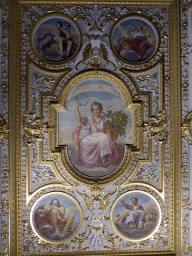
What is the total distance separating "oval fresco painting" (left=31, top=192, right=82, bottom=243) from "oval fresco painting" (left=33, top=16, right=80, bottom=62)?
462cm

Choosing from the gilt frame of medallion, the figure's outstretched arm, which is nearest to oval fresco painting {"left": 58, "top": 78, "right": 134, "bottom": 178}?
the figure's outstretched arm

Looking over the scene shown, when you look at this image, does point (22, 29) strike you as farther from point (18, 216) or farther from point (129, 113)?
point (18, 216)

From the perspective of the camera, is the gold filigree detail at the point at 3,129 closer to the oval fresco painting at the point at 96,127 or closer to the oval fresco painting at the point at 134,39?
the oval fresco painting at the point at 96,127

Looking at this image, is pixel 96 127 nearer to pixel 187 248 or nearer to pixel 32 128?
pixel 32 128

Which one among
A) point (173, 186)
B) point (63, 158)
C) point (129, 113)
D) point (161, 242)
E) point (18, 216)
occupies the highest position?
point (129, 113)

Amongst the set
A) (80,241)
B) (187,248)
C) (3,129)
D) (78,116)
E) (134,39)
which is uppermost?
(134,39)

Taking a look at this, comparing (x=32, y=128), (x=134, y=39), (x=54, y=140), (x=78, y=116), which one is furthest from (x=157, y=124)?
(x=32, y=128)

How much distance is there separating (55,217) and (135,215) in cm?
264

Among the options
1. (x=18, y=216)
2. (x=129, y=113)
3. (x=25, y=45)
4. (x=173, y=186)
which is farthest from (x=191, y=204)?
(x=25, y=45)

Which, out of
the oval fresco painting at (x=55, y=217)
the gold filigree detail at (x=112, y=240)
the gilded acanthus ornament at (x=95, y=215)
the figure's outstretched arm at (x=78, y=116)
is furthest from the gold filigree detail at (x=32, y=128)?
the gold filigree detail at (x=112, y=240)

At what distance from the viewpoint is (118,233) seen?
9.98 metres

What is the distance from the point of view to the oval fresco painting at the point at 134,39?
31.6 ft

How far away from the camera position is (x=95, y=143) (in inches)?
387

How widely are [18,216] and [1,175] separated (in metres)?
1.46
